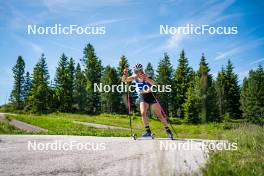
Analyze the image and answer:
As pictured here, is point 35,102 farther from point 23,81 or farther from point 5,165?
point 5,165

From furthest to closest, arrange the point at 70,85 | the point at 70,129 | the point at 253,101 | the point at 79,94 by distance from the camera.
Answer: the point at 70,85
the point at 79,94
the point at 253,101
the point at 70,129

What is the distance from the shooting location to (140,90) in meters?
10.4

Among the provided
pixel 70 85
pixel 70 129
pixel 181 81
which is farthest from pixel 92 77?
pixel 70 129

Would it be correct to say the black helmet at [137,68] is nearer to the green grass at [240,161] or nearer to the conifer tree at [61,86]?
the green grass at [240,161]

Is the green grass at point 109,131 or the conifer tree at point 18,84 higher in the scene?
the conifer tree at point 18,84

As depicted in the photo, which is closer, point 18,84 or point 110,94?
point 110,94

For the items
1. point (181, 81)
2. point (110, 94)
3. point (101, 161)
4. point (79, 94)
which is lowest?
point (101, 161)

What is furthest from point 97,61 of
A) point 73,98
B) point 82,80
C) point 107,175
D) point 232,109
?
point 107,175

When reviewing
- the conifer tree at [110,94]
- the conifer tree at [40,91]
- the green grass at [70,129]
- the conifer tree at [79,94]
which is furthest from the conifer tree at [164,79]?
the green grass at [70,129]

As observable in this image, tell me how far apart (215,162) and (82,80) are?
69.9m

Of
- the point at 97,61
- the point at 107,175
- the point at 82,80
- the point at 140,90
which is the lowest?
the point at 107,175

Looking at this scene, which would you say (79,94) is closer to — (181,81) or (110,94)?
(110,94)

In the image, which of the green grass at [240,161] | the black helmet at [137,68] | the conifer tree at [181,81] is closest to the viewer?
the green grass at [240,161]

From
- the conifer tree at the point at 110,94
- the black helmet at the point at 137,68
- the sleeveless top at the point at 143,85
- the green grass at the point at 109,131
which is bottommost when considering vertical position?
the green grass at the point at 109,131
